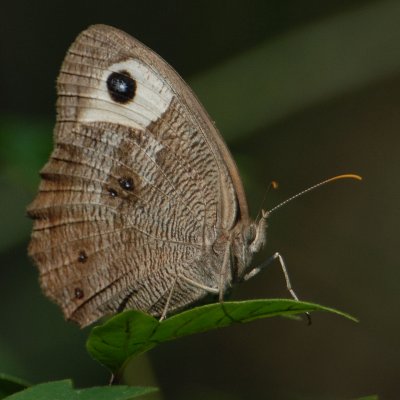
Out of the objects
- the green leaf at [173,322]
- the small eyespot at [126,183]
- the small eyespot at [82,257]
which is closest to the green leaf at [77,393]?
the green leaf at [173,322]

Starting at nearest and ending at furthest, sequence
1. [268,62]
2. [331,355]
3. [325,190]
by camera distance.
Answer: [268,62], [331,355], [325,190]

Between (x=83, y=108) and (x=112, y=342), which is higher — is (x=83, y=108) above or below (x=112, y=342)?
above

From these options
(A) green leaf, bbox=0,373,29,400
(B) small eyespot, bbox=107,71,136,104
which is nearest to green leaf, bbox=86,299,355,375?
(A) green leaf, bbox=0,373,29,400

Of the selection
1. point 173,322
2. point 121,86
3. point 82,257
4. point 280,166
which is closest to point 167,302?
point 82,257

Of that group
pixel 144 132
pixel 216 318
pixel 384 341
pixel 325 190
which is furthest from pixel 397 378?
pixel 216 318

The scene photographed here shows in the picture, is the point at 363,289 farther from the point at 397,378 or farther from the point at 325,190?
the point at 325,190

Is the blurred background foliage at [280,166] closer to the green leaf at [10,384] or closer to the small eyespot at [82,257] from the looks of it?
the small eyespot at [82,257]

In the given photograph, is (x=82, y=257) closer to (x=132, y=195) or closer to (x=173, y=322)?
(x=132, y=195)

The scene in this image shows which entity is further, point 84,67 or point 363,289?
point 363,289
